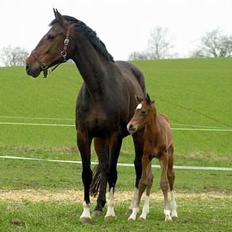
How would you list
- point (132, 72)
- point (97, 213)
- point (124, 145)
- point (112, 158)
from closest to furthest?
point (112, 158) → point (97, 213) → point (132, 72) → point (124, 145)

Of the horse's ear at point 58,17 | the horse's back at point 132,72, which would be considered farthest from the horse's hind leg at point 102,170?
the horse's ear at point 58,17

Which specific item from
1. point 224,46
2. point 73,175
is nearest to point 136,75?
point 73,175

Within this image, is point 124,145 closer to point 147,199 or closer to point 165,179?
point 147,199

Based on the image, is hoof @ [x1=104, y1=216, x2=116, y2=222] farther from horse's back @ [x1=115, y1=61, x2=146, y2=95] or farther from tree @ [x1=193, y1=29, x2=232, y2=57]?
tree @ [x1=193, y1=29, x2=232, y2=57]

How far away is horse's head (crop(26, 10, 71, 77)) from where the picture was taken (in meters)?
7.31

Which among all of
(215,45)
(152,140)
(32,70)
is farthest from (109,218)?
(215,45)

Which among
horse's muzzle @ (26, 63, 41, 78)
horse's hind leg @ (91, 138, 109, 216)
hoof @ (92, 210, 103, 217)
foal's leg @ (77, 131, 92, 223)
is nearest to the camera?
horse's muzzle @ (26, 63, 41, 78)

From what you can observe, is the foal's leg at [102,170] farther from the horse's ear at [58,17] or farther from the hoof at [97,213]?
the horse's ear at [58,17]

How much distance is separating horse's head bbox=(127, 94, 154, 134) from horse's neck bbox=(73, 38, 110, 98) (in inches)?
22.5

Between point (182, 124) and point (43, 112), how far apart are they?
940 cm

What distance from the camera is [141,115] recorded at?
7598 mm

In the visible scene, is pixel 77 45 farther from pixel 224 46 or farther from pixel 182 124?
pixel 224 46

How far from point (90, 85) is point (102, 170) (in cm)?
125

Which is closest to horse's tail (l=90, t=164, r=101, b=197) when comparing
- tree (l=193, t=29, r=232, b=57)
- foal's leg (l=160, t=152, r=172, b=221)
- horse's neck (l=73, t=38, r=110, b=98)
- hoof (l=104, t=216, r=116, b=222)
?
hoof (l=104, t=216, r=116, b=222)
